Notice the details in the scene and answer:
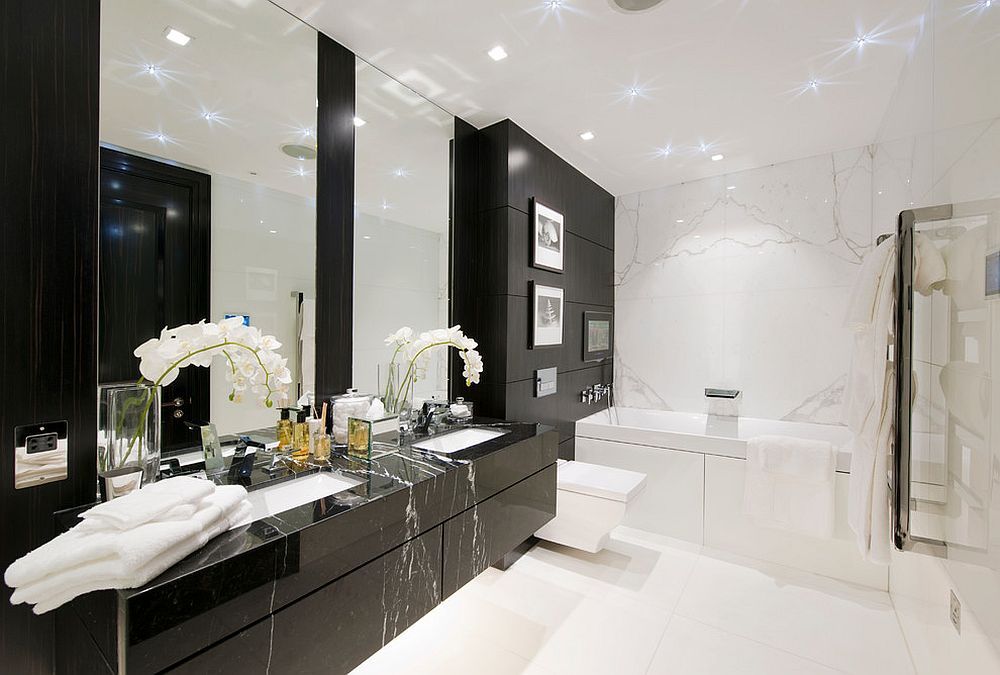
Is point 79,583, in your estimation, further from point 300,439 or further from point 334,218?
point 334,218

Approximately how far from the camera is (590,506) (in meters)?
2.60

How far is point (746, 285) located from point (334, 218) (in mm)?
3001

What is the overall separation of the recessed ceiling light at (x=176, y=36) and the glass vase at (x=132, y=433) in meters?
1.13

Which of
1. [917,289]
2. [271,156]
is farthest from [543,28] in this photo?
[917,289]

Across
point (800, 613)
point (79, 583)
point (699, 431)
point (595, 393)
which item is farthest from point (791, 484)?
point (79, 583)

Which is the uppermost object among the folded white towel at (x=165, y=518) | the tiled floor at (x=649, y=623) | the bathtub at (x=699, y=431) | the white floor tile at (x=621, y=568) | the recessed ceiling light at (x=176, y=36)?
the recessed ceiling light at (x=176, y=36)

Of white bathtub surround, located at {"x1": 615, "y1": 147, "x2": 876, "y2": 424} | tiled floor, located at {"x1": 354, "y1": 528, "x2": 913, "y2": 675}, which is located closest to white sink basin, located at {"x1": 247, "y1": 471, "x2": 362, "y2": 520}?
tiled floor, located at {"x1": 354, "y1": 528, "x2": 913, "y2": 675}

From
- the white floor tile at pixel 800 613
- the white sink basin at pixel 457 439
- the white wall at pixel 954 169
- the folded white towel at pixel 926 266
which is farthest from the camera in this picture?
the white sink basin at pixel 457 439

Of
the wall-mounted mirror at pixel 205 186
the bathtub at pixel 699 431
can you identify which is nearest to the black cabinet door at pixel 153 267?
the wall-mounted mirror at pixel 205 186

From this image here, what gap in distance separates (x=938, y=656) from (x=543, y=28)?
8.88 feet

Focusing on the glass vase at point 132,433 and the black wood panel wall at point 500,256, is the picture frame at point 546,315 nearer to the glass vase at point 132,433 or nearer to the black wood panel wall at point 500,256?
the black wood panel wall at point 500,256

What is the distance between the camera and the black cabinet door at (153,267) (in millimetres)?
1371

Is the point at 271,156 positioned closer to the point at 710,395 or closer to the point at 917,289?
the point at 917,289

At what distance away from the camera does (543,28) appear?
6.17 ft
